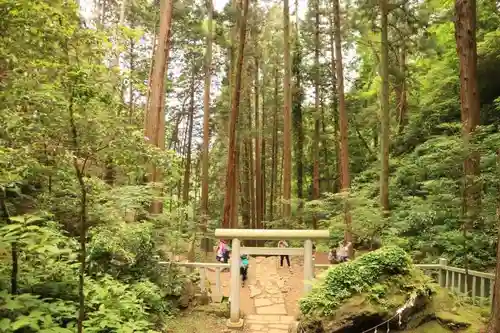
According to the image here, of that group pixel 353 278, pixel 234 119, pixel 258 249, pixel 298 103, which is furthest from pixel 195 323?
pixel 298 103

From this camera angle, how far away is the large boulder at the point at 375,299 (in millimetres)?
5340

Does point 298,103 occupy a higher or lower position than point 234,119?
higher

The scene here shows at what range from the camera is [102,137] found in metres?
3.39

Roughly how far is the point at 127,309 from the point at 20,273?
1.60 m

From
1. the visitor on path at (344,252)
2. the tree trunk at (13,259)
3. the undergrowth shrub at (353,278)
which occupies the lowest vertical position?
the visitor on path at (344,252)

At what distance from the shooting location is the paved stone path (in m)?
8.25

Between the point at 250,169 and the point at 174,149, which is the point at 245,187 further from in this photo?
the point at 174,149

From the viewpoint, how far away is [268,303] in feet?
31.9

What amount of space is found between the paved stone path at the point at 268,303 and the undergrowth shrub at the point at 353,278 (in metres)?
2.19

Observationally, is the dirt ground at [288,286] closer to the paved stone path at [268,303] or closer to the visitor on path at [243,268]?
the paved stone path at [268,303]

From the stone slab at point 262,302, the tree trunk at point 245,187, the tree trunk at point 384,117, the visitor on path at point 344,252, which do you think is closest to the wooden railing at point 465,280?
the visitor on path at point 344,252

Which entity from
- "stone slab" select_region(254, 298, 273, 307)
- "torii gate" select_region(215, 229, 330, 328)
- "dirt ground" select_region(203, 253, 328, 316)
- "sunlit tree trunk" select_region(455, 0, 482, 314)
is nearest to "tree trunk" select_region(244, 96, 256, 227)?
"dirt ground" select_region(203, 253, 328, 316)

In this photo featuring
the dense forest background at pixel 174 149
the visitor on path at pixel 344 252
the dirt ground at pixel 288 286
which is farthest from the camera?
the visitor on path at pixel 344 252

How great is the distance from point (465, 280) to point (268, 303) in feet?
15.3
